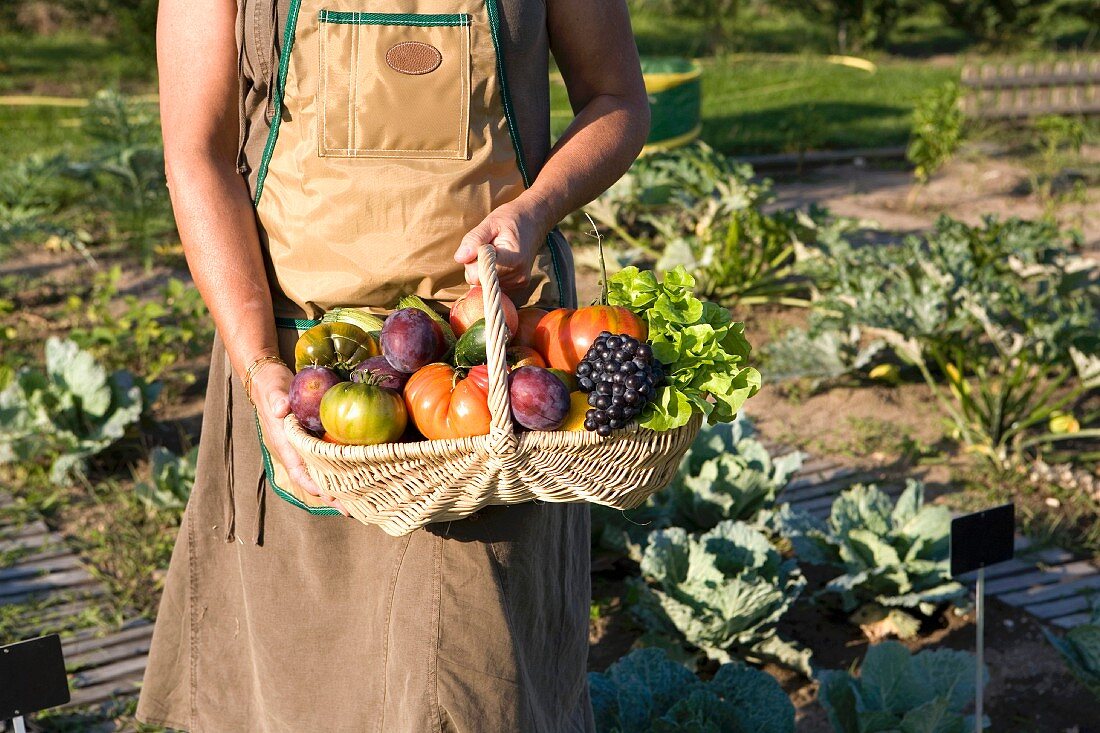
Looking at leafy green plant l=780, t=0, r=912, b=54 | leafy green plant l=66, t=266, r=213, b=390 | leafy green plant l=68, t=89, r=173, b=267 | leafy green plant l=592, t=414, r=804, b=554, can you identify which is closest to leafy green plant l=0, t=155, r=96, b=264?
leafy green plant l=68, t=89, r=173, b=267

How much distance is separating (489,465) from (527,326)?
11.3 inches

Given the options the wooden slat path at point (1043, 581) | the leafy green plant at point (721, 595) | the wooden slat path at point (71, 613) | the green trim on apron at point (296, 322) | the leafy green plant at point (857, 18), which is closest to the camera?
the green trim on apron at point (296, 322)

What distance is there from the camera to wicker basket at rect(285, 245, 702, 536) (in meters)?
1.35

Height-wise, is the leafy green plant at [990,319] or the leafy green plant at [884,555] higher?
the leafy green plant at [990,319]

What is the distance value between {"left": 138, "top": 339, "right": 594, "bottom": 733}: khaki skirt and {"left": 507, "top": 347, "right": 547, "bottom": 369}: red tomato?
0.81 ft

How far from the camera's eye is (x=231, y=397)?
183 centimetres

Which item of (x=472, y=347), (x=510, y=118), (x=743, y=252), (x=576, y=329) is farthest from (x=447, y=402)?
(x=743, y=252)

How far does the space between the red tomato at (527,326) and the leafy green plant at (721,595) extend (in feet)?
4.67

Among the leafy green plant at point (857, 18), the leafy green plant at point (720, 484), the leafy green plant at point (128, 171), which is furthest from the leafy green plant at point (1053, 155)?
the leafy green plant at point (128, 171)

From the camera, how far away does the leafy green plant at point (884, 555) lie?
122 inches

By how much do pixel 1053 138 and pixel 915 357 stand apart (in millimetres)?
3959

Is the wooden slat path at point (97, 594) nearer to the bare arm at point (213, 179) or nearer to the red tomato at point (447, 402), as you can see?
the bare arm at point (213, 179)

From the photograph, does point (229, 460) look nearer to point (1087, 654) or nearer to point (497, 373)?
point (497, 373)

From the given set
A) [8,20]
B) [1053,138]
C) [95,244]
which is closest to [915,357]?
[1053,138]
